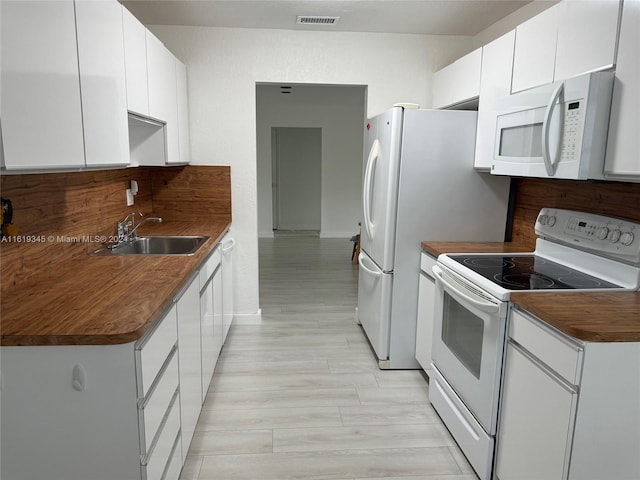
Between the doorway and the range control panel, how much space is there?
6.31 meters

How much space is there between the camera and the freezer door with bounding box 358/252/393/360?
3.04 meters

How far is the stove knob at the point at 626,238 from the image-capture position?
1.88m

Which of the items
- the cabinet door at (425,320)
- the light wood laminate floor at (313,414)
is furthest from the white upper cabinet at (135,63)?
the cabinet door at (425,320)

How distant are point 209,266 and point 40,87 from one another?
145cm

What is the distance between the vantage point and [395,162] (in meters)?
2.83

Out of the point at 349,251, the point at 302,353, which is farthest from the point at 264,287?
the point at 349,251

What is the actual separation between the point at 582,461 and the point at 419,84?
9.81ft

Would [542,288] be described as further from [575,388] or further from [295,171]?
[295,171]

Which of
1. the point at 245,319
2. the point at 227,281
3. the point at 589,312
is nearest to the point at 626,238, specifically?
the point at 589,312

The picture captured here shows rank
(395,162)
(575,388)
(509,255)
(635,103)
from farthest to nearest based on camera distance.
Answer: (395,162) → (509,255) → (635,103) → (575,388)

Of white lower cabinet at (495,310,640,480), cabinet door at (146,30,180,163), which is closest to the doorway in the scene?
cabinet door at (146,30,180,163)

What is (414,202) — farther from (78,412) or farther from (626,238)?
(78,412)

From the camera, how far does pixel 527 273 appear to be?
2.16m

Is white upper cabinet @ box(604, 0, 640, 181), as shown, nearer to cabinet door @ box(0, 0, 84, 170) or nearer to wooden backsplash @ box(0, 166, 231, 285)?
cabinet door @ box(0, 0, 84, 170)
